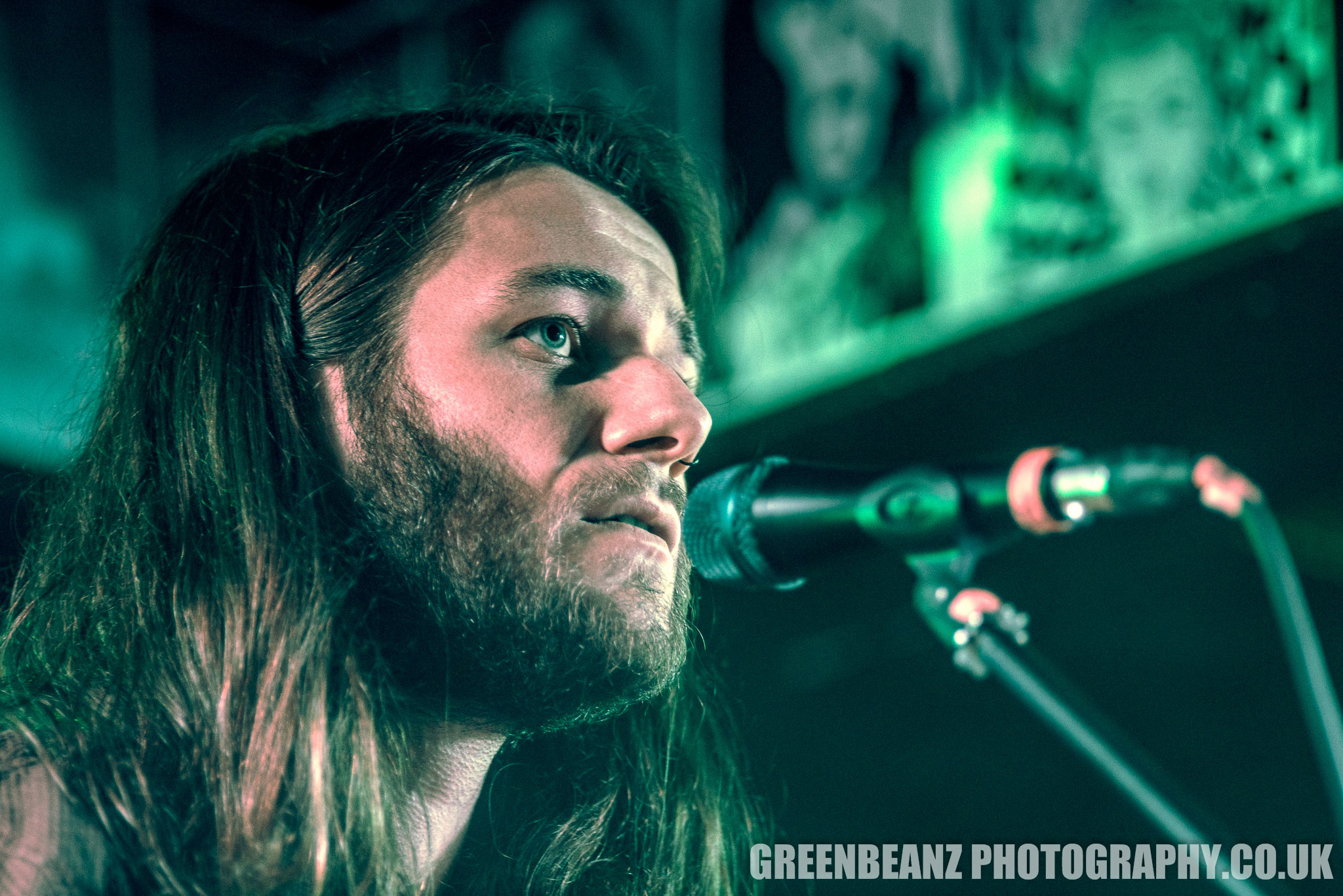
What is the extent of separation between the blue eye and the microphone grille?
257 millimetres

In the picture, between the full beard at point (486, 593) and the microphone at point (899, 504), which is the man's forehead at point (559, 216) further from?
the microphone at point (899, 504)

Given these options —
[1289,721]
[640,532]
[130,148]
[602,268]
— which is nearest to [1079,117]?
[1289,721]

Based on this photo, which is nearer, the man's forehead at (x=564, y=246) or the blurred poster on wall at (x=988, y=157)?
the man's forehead at (x=564, y=246)

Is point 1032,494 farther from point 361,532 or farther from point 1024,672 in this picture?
point 361,532

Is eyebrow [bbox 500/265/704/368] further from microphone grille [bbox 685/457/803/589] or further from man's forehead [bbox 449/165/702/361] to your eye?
microphone grille [bbox 685/457/803/589]

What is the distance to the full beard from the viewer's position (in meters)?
1.30

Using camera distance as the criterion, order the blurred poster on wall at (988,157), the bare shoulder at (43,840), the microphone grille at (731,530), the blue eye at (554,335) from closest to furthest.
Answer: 1. the bare shoulder at (43,840)
2. the microphone grille at (731,530)
3. the blue eye at (554,335)
4. the blurred poster on wall at (988,157)

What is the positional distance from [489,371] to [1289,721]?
86.8 inches

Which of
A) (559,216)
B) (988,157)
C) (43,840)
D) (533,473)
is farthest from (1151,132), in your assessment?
(43,840)

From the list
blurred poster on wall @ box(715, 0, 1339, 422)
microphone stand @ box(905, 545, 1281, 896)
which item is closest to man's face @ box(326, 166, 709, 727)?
microphone stand @ box(905, 545, 1281, 896)

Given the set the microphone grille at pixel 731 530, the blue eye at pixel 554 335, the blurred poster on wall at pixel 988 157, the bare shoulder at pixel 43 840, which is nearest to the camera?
the bare shoulder at pixel 43 840

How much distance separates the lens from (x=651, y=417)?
133cm

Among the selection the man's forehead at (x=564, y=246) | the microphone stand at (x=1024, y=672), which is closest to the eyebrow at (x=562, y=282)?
the man's forehead at (x=564, y=246)

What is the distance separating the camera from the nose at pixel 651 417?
1.33 m
